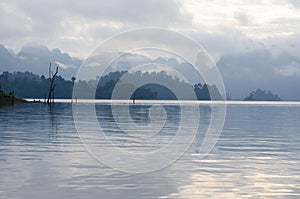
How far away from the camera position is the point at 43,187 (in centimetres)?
2158

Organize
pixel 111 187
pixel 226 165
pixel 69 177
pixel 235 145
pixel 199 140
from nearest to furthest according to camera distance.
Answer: pixel 111 187 < pixel 69 177 < pixel 226 165 < pixel 235 145 < pixel 199 140

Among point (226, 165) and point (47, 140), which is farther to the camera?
point (47, 140)

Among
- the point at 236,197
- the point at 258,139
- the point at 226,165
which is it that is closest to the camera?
the point at 236,197

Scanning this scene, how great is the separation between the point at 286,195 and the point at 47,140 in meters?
26.4

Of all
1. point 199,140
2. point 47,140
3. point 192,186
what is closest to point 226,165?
point 192,186

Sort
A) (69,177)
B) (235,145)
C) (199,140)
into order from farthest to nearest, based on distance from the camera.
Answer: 1. (199,140)
2. (235,145)
3. (69,177)

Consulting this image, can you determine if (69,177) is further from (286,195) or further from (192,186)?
(286,195)

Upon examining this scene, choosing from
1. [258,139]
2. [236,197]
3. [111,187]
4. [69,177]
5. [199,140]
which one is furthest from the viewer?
[258,139]

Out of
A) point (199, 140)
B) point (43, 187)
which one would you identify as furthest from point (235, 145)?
point (43, 187)

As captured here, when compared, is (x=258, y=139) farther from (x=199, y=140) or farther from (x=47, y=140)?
(x=47, y=140)

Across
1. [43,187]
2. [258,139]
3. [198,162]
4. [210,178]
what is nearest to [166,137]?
[258,139]

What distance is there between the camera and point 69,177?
79.3ft

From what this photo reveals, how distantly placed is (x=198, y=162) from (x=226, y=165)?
1.91 meters

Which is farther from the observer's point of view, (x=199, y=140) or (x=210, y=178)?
(x=199, y=140)
